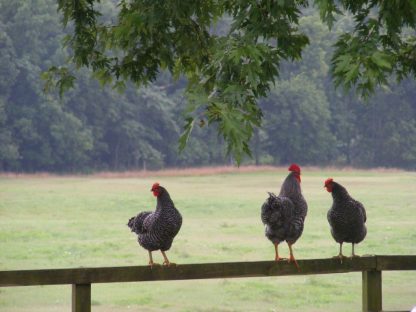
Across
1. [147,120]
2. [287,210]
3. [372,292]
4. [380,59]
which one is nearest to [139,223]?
[287,210]

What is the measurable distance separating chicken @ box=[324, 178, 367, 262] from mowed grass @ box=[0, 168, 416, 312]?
15.1 meters

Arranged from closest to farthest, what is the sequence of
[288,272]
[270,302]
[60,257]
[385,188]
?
[288,272]
[270,302]
[60,257]
[385,188]

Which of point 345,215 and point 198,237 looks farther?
point 198,237

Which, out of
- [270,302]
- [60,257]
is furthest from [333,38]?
[270,302]

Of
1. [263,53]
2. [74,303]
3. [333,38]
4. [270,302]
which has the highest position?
[333,38]

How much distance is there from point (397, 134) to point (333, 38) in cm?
1731

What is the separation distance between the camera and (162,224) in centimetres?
881

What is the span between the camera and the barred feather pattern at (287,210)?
28.9 feet

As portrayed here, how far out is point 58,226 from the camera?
49938mm

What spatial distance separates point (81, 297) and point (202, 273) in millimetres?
1067

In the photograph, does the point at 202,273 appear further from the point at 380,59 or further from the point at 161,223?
the point at 380,59

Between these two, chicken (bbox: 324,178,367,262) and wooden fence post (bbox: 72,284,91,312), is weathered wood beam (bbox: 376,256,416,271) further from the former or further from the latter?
wooden fence post (bbox: 72,284,91,312)

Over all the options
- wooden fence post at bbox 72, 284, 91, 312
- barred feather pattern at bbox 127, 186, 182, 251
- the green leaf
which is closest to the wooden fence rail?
wooden fence post at bbox 72, 284, 91, 312

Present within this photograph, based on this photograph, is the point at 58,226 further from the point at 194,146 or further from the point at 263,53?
the point at 263,53
